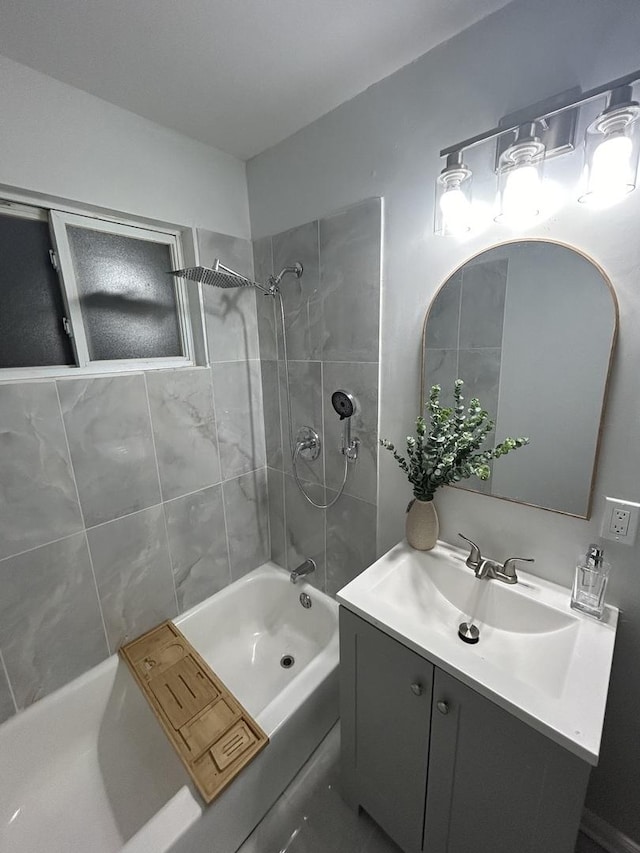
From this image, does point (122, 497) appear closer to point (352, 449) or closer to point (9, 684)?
point (9, 684)

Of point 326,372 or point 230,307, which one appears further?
point 230,307

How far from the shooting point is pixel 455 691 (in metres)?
0.84

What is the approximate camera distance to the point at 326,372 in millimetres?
1535

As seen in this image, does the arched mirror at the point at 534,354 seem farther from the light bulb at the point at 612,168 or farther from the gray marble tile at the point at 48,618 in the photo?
the gray marble tile at the point at 48,618

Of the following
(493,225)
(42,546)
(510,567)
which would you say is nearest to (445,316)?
(493,225)

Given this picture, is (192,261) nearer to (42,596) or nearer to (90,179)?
(90,179)

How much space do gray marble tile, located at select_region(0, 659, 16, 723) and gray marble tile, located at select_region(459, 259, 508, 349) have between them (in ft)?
6.53

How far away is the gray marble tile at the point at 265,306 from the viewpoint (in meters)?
1.68

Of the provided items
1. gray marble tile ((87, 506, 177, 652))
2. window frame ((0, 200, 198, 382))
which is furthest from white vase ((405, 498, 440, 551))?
window frame ((0, 200, 198, 382))

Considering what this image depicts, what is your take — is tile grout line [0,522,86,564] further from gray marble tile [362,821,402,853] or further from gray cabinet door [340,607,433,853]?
gray marble tile [362,821,402,853]

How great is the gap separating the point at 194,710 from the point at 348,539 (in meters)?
0.87

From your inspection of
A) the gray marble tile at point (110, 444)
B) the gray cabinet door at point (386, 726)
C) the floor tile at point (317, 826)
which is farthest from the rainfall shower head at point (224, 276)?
the floor tile at point (317, 826)

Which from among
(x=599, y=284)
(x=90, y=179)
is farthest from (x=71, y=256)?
(x=599, y=284)

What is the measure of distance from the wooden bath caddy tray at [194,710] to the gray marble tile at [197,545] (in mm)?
197
